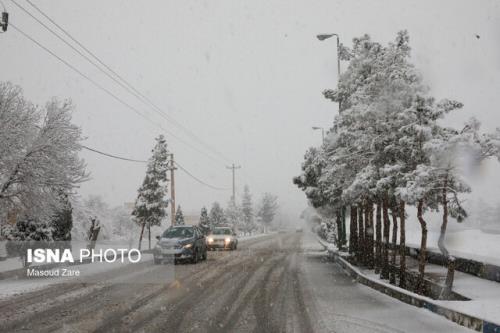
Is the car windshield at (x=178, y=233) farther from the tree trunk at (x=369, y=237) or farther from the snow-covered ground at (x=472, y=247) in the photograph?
the snow-covered ground at (x=472, y=247)

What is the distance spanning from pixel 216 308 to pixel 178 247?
11.2 m

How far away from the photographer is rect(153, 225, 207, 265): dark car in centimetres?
2069

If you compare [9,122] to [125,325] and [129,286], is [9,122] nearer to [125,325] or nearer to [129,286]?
[129,286]

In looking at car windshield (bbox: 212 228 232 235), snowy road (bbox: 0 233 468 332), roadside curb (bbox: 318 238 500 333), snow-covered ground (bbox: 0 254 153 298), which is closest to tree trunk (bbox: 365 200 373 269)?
snowy road (bbox: 0 233 468 332)

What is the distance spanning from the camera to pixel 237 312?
935cm

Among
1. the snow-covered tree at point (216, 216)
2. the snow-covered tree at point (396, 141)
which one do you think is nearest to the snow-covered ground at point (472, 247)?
the snow-covered tree at point (396, 141)

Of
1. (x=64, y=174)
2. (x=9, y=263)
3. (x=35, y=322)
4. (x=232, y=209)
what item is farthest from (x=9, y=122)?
(x=232, y=209)

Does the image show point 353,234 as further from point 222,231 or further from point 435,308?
point 435,308

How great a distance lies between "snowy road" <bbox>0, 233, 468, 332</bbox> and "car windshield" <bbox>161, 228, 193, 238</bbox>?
23.5 ft

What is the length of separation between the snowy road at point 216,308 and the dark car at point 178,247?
574 cm

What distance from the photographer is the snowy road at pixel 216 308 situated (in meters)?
8.04

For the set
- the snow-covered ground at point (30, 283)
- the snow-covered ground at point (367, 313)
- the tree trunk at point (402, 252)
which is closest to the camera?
the snow-covered ground at point (367, 313)

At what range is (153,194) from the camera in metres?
33.1

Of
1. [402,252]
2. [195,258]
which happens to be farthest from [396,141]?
[195,258]
